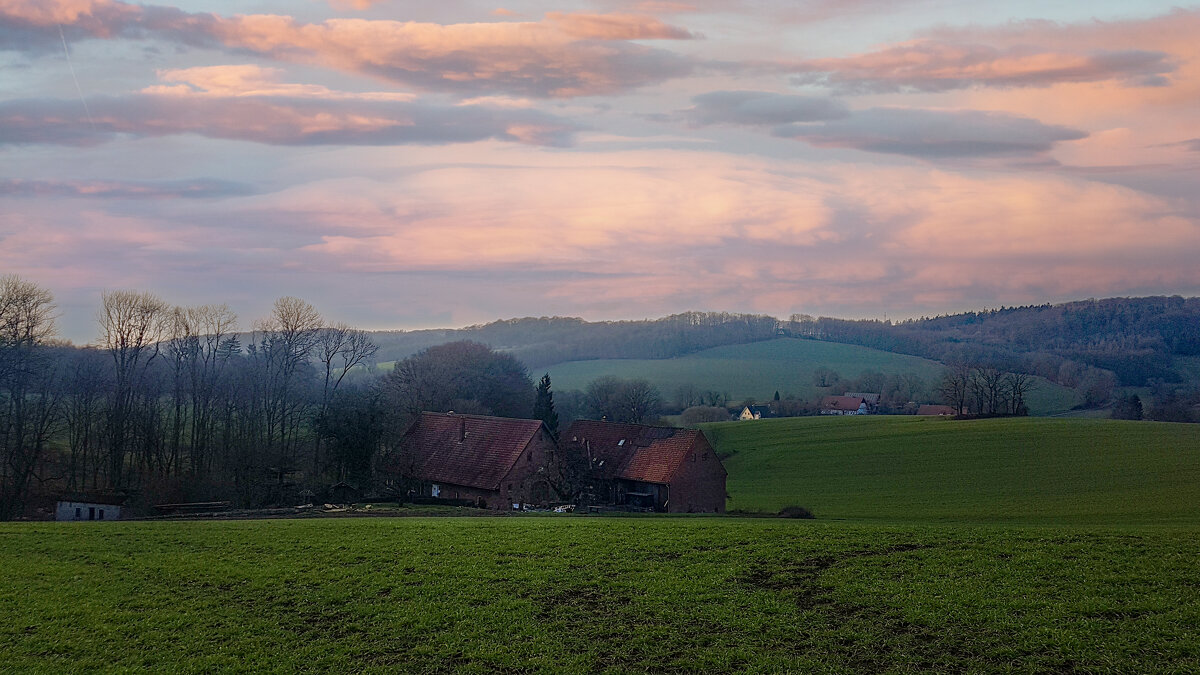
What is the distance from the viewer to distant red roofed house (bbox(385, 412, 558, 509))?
50.7 meters

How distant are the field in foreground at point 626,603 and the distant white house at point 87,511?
805 inches

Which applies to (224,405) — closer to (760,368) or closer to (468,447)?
(468,447)

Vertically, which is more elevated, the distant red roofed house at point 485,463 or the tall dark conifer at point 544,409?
the tall dark conifer at point 544,409

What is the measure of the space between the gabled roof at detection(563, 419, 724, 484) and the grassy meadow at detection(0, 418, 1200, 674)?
25310 millimetres

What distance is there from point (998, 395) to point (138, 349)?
101951 mm

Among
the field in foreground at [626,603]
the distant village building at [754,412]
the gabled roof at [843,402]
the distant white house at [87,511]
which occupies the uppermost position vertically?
the gabled roof at [843,402]

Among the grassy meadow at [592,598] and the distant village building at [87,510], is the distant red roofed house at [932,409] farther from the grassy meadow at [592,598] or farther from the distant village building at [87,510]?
the distant village building at [87,510]

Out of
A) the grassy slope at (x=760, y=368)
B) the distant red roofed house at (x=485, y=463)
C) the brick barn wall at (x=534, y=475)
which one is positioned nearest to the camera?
the brick barn wall at (x=534, y=475)

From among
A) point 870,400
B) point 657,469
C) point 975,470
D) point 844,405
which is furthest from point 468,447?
point 870,400

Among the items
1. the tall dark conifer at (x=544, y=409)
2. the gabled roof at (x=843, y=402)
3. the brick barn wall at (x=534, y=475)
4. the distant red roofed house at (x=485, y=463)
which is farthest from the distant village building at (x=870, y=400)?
the distant red roofed house at (x=485, y=463)

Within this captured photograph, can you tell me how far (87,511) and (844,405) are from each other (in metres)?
121

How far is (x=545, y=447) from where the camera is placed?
53125 millimetres

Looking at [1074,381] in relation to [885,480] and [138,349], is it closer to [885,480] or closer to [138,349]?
[885,480]

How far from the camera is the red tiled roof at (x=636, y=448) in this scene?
176 feet
